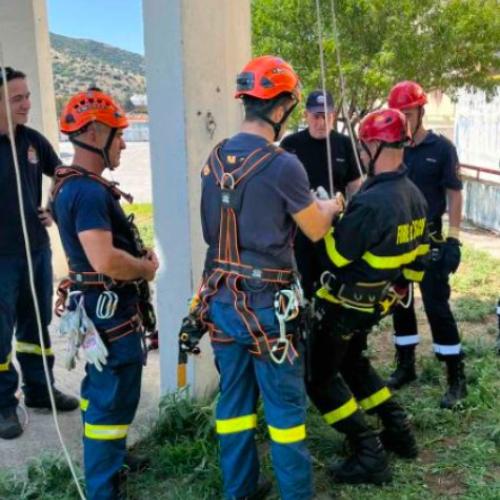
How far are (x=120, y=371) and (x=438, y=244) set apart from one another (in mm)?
2416

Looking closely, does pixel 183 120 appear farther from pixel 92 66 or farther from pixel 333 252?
pixel 92 66

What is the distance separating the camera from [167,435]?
148 inches

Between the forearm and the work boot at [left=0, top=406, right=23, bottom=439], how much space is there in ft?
10.4

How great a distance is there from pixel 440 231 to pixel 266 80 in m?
2.25

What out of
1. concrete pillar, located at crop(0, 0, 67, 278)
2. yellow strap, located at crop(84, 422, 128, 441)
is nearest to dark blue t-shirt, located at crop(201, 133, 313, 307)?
yellow strap, located at crop(84, 422, 128, 441)

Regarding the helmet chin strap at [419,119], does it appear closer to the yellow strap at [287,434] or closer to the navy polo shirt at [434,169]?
the navy polo shirt at [434,169]

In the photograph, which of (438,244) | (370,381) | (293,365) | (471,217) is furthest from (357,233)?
(471,217)

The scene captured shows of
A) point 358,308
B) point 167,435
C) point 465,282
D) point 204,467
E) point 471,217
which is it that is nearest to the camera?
point 358,308

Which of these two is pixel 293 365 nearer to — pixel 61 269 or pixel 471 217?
pixel 61 269

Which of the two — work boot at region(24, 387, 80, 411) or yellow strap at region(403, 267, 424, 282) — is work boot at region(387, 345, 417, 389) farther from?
work boot at region(24, 387, 80, 411)

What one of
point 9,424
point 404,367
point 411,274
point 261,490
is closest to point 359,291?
point 411,274

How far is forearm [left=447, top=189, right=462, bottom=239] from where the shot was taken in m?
4.23

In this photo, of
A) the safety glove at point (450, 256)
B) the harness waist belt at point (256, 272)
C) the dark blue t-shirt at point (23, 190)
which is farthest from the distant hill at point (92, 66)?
the harness waist belt at point (256, 272)

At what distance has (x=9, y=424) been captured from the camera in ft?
12.5
